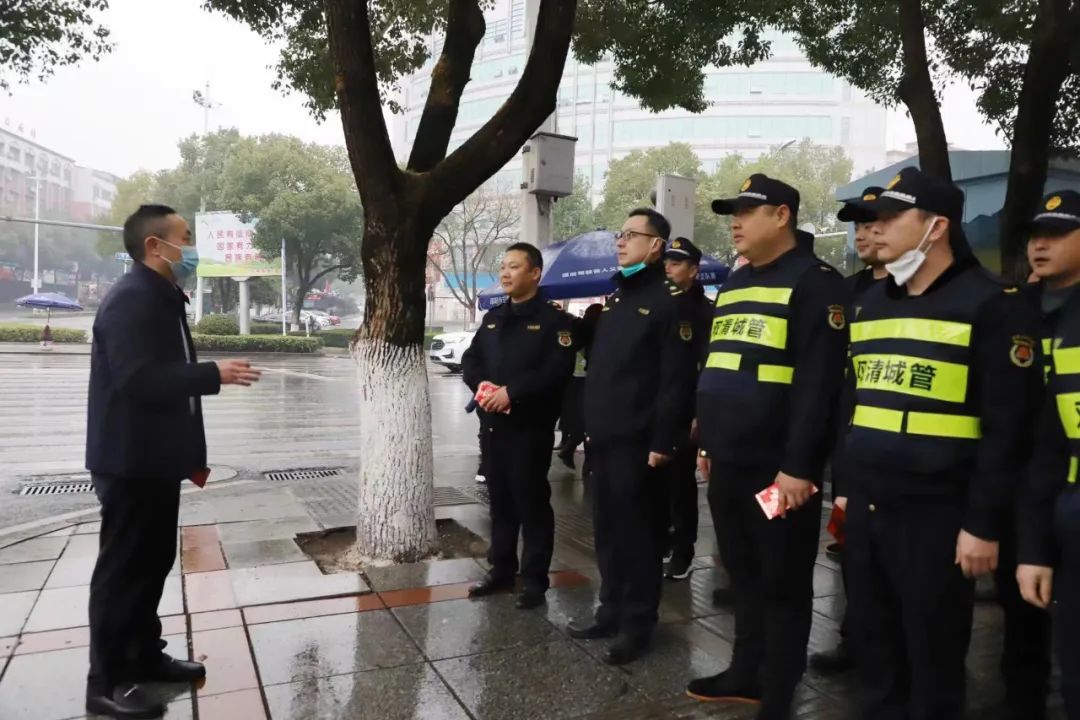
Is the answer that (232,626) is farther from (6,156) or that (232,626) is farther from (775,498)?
(6,156)

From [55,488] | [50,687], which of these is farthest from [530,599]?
[55,488]

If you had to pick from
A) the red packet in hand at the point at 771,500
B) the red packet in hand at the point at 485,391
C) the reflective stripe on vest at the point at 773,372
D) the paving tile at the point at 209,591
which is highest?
the reflective stripe on vest at the point at 773,372

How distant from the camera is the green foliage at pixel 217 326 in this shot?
32.4m

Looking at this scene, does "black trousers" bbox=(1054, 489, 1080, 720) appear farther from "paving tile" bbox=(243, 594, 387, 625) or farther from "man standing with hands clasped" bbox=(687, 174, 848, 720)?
"paving tile" bbox=(243, 594, 387, 625)

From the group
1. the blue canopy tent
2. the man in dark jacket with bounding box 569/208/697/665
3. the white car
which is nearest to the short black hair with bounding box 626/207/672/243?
the man in dark jacket with bounding box 569/208/697/665

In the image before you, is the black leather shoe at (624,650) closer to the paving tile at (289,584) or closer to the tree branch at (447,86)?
the paving tile at (289,584)

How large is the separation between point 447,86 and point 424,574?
3198 mm

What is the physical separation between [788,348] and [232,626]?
288 centimetres

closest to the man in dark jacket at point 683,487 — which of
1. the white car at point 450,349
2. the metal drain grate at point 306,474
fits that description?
the metal drain grate at point 306,474

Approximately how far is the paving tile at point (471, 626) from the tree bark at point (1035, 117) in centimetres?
502

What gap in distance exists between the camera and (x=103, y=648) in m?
3.03

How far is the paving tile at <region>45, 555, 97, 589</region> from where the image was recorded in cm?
456

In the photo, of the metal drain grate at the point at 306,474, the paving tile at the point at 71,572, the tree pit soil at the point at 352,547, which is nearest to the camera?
the paving tile at the point at 71,572

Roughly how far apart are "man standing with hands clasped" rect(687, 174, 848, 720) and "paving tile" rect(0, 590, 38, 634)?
327cm
